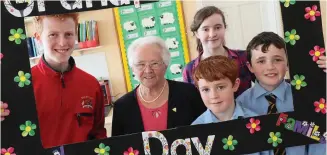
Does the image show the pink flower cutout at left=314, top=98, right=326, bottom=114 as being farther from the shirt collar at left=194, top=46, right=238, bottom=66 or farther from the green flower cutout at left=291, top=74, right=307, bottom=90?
the shirt collar at left=194, top=46, right=238, bottom=66

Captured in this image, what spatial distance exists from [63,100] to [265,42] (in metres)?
0.46

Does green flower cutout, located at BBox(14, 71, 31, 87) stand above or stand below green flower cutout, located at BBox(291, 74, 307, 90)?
above

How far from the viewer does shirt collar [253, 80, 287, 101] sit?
0.76 m

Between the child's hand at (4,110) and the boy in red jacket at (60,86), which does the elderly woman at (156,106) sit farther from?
the child's hand at (4,110)

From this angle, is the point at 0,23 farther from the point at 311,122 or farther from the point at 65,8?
the point at 311,122

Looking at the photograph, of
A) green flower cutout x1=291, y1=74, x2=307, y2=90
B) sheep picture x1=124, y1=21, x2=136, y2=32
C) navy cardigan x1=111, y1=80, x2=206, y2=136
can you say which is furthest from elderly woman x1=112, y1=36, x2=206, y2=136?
green flower cutout x1=291, y1=74, x2=307, y2=90

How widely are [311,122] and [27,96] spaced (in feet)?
2.08

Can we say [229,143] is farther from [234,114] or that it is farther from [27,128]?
[27,128]

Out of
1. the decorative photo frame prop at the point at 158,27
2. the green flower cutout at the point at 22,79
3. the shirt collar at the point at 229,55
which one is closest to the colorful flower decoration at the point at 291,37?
the shirt collar at the point at 229,55

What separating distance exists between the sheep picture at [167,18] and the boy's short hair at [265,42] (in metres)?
0.18

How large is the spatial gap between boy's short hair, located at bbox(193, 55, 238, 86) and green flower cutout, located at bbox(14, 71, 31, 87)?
14.1 inches

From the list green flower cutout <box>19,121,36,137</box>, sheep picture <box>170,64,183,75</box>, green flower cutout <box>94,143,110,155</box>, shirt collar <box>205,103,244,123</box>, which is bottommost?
green flower cutout <box>94,143,110,155</box>

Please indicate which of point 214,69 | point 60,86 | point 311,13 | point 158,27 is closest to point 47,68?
point 60,86

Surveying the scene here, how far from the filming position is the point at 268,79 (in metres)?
0.76
